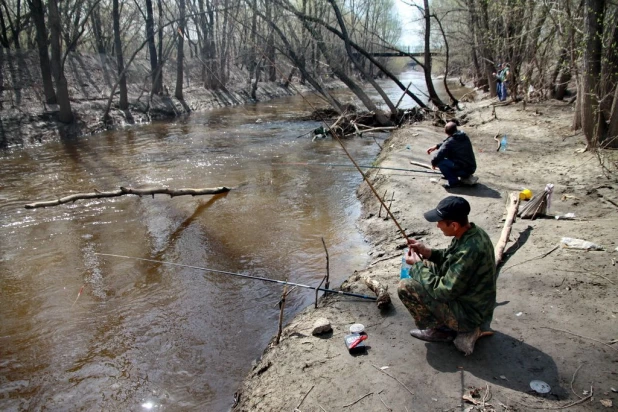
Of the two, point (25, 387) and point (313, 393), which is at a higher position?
point (313, 393)

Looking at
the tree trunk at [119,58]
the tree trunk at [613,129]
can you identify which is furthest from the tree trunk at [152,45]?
the tree trunk at [613,129]

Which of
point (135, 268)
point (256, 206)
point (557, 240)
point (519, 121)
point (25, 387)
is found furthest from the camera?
point (519, 121)

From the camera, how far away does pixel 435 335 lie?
3.76m

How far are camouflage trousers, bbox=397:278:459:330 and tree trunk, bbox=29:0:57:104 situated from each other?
751 inches

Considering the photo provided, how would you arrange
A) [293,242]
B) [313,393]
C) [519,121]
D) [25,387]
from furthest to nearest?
1. [519,121]
2. [293,242]
3. [25,387]
4. [313,393]

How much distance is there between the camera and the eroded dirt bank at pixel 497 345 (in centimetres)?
318

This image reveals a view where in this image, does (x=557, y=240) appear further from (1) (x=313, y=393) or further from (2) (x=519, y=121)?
(2) (x=519, y=121)

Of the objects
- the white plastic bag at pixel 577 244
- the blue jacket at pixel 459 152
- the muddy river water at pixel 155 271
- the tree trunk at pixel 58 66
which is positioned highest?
the tree trunk at pixel 58 66

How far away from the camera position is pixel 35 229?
26.1 ft

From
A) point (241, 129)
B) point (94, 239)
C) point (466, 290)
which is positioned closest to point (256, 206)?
point (94, 239)

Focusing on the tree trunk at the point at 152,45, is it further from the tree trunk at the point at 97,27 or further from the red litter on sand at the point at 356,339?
the red litter on sand at the point at 356,339

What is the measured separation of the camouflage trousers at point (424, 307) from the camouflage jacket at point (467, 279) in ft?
0.15

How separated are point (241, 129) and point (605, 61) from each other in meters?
13.4

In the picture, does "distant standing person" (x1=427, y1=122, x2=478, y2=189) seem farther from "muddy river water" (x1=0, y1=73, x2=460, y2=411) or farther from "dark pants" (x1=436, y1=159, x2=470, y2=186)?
"muddy river water" (x1=0, y1=73, x2=460, y2=411)
